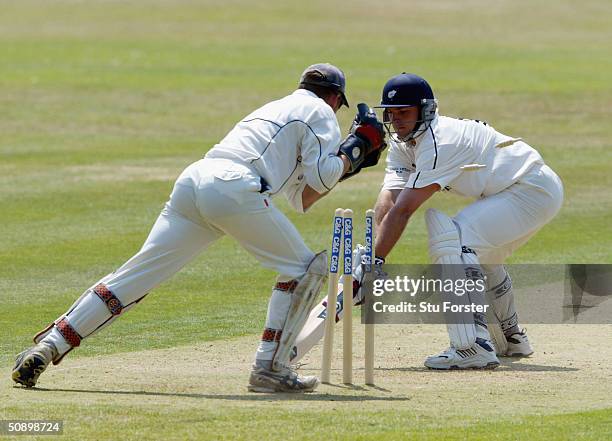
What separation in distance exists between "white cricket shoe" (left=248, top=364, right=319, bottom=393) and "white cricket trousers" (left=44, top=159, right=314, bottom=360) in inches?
3.5

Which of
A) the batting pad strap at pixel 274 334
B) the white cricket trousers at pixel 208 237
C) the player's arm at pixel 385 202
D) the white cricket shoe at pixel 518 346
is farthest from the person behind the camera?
the player's arm at pixel 385 202

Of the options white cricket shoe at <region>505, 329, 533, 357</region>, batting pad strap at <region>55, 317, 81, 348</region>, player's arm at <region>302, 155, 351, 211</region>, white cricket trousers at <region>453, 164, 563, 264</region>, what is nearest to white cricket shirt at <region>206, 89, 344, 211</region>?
player's arm at <region>302, 155, 351, 211</region>

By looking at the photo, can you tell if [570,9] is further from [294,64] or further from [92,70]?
[92,70]

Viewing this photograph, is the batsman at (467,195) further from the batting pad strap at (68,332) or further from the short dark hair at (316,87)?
the batting pad strap at (68,332)

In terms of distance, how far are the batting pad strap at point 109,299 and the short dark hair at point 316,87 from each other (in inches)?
64.6

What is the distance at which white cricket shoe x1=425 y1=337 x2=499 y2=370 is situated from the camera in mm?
7938

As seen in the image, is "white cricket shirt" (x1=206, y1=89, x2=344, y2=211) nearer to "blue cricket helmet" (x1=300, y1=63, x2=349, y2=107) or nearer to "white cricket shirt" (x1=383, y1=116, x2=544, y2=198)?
"blue cricket helmet" (x1=300, y1=63, x2=349, y2=107)

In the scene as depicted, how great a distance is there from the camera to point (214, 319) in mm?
9773

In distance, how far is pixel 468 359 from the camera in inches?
313

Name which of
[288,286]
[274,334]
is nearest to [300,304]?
[288,286]

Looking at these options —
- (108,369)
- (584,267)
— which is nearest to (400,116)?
(108,369)

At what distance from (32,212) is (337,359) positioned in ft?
24.4

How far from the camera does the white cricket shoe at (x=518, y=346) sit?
8.53 metres

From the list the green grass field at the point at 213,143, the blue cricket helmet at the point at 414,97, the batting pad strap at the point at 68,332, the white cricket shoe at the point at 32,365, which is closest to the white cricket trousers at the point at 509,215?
the blue cricket helmet at the point at 414,97
